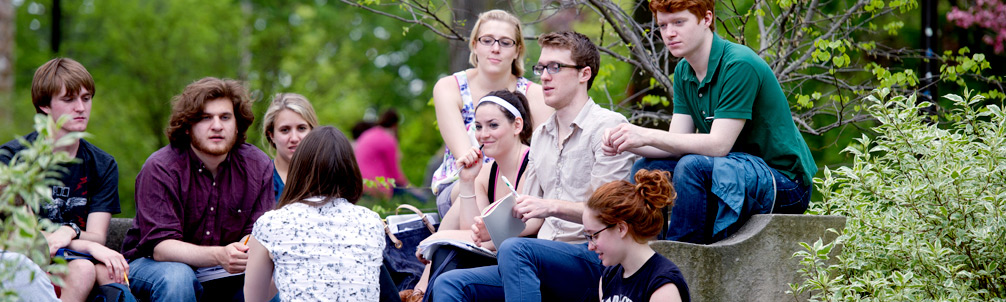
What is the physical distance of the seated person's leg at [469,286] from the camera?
367 centimetres

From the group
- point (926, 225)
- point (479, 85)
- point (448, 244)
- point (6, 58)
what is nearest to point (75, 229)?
point (448, 244)

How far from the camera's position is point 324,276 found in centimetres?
335

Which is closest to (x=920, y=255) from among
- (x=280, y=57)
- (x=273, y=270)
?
(x=273, y=270)

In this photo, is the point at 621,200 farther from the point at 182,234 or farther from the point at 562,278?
the point at 182,234

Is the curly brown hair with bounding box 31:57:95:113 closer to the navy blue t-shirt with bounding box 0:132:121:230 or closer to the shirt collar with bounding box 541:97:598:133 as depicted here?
the navy blue t-shirt with bounding box 0:132:121:230

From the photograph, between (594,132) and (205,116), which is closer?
(594,132)

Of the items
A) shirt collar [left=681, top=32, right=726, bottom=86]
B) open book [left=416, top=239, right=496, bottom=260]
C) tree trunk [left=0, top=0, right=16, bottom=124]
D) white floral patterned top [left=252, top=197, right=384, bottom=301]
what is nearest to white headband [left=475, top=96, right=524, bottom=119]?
open book [left=416, top=239, right=496, bottom=260]

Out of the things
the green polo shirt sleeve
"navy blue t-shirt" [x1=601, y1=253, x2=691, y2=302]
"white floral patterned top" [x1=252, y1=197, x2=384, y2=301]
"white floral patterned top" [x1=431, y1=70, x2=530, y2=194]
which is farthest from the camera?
"white floral patterned top" [x1=431, y1=70, x2=530, y2=194]

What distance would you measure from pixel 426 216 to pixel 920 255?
2.36 meters

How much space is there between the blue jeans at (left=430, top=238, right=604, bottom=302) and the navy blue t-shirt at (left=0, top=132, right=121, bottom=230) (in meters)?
1.61

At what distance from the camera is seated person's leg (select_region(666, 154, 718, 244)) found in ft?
11.7

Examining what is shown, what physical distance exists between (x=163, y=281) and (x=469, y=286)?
1270 millimetres

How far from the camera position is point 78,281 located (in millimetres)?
3670

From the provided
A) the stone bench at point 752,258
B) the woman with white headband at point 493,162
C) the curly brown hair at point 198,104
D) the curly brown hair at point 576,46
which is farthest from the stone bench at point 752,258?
the curly brown hair at point 198,104
